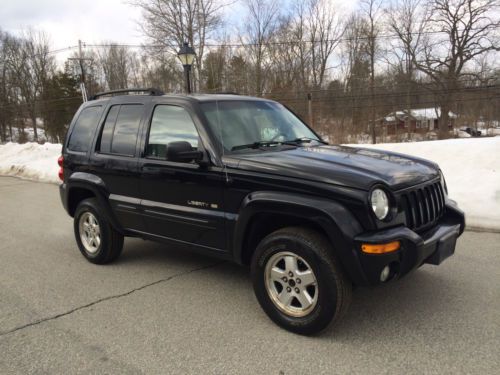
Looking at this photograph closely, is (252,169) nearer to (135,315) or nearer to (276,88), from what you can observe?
(135,315)

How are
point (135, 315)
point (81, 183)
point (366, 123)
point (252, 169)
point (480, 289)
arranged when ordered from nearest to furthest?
point (252, 169)
point (135, 315)
point (480, 289)
point (81, 183)
point (366, 123)

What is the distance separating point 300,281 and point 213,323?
85 cm

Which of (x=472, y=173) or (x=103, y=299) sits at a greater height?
(x=472, y=173)

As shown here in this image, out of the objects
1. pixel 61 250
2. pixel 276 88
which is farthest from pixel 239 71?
pixel 61 250

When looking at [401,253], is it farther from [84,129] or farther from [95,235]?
[84,129]

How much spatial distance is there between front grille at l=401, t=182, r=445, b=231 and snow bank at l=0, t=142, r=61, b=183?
11.8 metres

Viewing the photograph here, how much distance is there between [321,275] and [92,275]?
9.29 feet

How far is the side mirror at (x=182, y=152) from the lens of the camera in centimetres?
342

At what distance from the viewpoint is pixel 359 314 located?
3.45 metres

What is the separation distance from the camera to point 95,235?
4.95 meters

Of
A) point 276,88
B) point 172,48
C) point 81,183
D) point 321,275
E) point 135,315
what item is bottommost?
point 135,315

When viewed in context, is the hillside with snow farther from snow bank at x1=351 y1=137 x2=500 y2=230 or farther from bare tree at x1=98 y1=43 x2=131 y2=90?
bare tree at x1=98 y1=43 x2=131 y2=90

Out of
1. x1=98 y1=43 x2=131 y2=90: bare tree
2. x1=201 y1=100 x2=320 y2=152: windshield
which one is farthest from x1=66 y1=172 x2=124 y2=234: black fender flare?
x1=98 y1=43 x2=131 y2=90: bare tree

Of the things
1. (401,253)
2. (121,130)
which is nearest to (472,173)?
(401,253)
